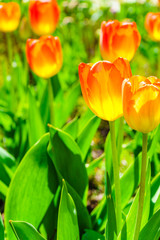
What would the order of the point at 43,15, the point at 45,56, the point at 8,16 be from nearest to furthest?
the point at 45,56
the point at 43,15
the point at 8,16

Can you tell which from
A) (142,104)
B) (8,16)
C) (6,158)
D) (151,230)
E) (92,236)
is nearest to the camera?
(142,104)

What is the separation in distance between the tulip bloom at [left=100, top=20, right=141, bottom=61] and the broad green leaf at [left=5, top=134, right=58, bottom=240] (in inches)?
14.7

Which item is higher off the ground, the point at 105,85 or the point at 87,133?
the point at 105,85

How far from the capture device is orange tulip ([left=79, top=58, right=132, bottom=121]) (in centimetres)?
87

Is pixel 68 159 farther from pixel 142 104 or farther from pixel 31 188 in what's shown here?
pixel 142 104

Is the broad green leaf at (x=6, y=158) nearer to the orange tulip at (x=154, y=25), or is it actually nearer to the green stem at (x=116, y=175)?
the green stem at (x=116, y=175)

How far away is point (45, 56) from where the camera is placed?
4.82 ft

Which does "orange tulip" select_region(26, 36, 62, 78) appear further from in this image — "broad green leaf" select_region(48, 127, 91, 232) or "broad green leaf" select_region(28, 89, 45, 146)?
"broad green leaf" select_region(48, 127, 91, 232)

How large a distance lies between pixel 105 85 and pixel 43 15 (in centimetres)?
Answer: 105

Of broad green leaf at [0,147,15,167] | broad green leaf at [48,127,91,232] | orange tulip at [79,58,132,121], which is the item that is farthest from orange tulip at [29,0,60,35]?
orange tulip at [79,58,132,121]

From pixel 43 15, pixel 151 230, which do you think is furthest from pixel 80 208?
pixel 43 15

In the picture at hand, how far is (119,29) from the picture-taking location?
1.32m

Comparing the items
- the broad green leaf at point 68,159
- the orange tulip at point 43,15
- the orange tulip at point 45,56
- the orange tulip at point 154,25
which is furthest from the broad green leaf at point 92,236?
the orange tulip at point 154,25

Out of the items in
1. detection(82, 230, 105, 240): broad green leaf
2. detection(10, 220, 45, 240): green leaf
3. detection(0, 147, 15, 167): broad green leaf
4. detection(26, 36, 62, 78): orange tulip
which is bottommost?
detection(82, 230, 105, 240): broad green leaf
